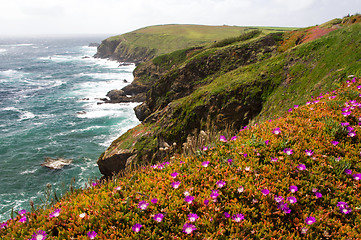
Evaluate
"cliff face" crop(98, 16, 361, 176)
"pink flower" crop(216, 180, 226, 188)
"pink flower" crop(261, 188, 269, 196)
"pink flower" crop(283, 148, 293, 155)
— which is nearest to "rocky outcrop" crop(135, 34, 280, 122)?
"cliff face" crop(98, 16, 361, 176)

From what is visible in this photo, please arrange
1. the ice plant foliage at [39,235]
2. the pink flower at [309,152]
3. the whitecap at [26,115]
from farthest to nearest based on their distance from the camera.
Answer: the whitecap at [26,115] → the pink flower at [309,152] → the ice plant foliage at [39,235]

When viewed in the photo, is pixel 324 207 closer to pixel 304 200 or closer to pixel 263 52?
pixel 304 200

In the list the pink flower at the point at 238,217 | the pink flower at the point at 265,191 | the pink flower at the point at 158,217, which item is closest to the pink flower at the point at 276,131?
the pink flower at the point at 265,191

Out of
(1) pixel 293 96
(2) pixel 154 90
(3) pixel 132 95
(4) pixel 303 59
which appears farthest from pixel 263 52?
(3) pixel 132 95

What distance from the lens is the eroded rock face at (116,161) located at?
23.2 meters

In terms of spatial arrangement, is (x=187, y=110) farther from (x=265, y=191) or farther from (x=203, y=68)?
(x=265, y=191)

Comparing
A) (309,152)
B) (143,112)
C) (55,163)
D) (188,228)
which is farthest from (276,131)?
(143,112)

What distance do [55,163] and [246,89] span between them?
26439 mm

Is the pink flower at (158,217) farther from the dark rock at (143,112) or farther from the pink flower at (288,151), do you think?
the dark rock at (143,112)

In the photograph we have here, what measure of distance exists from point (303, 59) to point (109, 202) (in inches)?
857

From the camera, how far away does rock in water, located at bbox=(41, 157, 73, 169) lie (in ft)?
92.1

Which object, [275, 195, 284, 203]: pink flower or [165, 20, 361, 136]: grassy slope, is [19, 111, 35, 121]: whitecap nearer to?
[165, 20, 361, 136]: grassy slope

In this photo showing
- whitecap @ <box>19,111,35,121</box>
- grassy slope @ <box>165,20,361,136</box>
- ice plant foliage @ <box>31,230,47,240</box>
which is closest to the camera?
ice plant foliage @ <box>31,230,47,240</box>

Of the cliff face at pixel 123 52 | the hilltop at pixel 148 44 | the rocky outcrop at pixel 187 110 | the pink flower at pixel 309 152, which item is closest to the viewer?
the pink flower at pixel 309 152
